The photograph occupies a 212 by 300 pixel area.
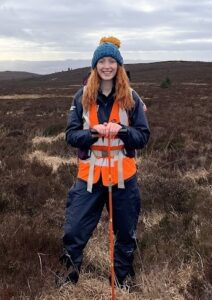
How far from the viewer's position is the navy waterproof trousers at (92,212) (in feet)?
12.1

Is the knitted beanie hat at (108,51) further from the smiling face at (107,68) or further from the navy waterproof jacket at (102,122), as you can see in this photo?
the navy waterproof jacket at (102,122)

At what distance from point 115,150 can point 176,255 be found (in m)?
1.20

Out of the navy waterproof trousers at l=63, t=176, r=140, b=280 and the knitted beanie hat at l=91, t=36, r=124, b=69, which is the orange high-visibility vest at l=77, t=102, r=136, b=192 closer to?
the navy waterproof trousers at l=63, t=176, r=140, b=280

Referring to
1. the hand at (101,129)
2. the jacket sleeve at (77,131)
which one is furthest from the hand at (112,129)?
Result: the jacket sleeve at (77,131)

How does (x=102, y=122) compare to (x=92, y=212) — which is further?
(x=92, y=212)

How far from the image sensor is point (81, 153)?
3641 millimetres

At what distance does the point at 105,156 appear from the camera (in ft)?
11.8

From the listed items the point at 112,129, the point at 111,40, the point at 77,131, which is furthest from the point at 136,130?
the point at 111,40

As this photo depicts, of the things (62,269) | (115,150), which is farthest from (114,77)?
(62,269)

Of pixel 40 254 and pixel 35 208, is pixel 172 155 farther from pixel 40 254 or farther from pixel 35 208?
pixel 40 254

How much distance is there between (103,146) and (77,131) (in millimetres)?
209

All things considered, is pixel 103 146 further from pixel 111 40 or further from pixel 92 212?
pixel 111 40

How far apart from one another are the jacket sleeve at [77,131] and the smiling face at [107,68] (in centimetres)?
21

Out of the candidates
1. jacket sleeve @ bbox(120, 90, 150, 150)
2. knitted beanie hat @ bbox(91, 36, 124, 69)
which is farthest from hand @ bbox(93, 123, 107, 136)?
knitted beanie hat @ bbox(91, 36, 124, 69)
